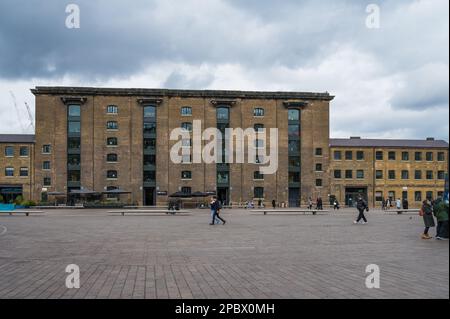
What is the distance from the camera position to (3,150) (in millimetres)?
63281

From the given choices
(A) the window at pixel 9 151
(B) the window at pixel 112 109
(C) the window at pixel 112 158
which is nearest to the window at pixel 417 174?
(C) the window at pixel 112 158

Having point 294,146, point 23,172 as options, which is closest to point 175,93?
point 294,146

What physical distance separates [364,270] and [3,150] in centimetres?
6384

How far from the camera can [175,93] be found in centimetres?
6506

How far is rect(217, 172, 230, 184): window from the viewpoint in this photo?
6486 centimetres

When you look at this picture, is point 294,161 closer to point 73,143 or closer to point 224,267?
point 73,143

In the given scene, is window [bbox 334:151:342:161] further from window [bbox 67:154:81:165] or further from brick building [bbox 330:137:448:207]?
window [bbox 67:154:81:165]

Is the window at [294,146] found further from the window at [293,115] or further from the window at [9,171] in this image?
the window at [9,171]

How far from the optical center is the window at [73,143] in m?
63.2

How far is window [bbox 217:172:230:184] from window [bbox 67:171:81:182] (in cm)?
1979

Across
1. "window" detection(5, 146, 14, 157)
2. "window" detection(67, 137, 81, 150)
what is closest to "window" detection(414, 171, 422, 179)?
"window" detection(67, 137, 81, 150)

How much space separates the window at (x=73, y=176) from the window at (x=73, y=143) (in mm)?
3449

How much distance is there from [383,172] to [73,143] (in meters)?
46.2

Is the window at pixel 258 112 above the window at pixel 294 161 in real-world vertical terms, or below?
above
